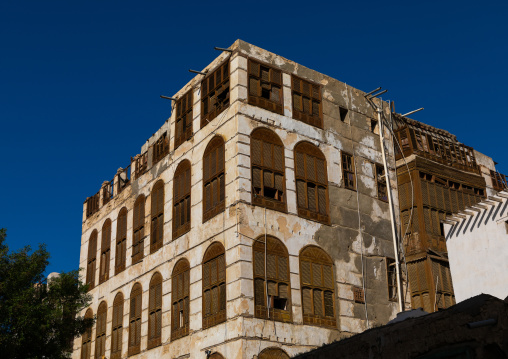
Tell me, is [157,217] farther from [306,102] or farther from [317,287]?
[317,287]

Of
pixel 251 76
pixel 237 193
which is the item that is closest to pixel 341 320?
pixel 237 193

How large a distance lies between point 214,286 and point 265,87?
953 centimetres

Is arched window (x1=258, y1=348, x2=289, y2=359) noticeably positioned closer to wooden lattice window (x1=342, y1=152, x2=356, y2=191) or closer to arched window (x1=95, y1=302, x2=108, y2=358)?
wooden lattice window (x1=342, y1=152, x2=356, y2=191)

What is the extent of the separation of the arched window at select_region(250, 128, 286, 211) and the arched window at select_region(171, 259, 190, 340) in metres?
4.95

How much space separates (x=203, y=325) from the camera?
25.6 metres

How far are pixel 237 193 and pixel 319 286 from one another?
17.4 feet

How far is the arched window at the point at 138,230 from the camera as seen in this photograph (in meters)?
32.7

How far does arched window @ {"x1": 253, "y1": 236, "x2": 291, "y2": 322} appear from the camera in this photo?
2439 centimetres

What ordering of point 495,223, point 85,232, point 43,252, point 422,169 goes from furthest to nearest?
point 85,232 → point 422,169 → point 43,252 → point 495,223

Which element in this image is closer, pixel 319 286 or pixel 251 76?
pixel 319 286

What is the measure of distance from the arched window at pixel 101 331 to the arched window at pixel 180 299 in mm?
7626

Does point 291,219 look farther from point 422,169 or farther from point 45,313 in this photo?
point 45,313

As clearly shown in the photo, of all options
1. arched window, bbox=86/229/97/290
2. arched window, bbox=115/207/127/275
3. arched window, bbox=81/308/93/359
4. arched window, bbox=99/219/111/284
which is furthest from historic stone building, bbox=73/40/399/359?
arched window, bbox=86/229/97/290

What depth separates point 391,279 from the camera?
29.1 m
